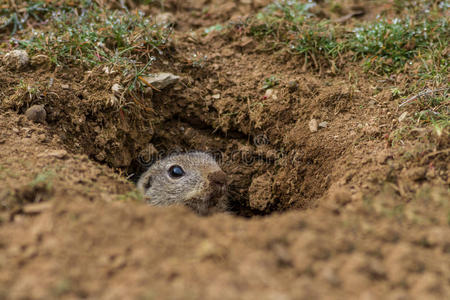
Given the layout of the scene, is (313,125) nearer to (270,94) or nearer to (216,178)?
(270,94)

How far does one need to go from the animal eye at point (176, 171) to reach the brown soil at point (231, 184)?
0.52 m

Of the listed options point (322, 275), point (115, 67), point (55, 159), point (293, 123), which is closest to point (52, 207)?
point (55, 159)

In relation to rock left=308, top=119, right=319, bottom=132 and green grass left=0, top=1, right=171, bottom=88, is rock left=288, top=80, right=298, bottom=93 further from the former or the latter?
green grass left=0, top=1, right=171, bottom=88

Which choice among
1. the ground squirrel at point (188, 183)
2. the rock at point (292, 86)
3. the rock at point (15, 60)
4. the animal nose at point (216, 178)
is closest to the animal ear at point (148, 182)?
the ground squirrel at point (188, 183)

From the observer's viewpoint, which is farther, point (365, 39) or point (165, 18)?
point (165, 18)

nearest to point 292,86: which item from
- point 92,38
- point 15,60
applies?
point 92,38

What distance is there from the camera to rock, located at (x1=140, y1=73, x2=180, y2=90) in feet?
13.5

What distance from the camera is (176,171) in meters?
4.29

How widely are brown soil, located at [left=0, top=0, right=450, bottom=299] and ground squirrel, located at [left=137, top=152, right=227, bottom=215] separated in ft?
1.22

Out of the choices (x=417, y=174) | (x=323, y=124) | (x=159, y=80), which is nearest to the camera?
(x=417, y=174)

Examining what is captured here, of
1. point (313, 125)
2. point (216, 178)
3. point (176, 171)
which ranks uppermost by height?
point (313, 125)

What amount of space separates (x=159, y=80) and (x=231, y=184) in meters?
1.70

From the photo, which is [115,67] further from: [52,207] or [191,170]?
[52,207]

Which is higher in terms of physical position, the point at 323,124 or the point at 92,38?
the point at 92,38
